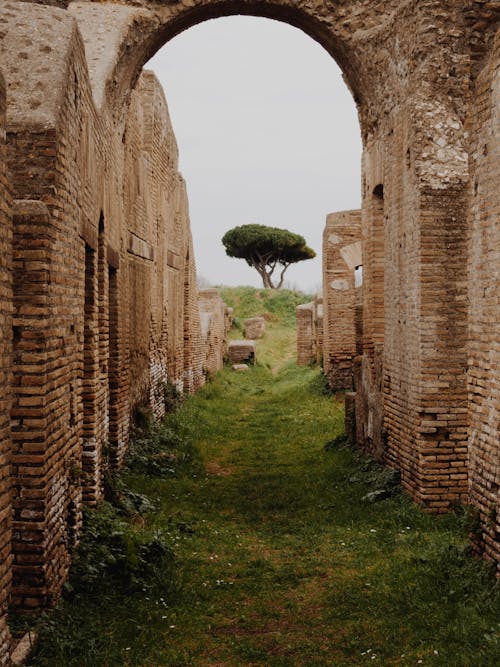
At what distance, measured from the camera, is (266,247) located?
4828cm

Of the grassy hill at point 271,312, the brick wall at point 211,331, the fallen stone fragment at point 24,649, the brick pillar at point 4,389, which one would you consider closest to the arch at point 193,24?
the brick pillar at point 4,389

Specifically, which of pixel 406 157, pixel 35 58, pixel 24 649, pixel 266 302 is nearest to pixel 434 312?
pixel 406 157

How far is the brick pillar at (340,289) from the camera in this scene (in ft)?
55.7

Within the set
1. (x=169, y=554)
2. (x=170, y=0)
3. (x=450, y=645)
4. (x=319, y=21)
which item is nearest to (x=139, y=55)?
(x=170, y=0)

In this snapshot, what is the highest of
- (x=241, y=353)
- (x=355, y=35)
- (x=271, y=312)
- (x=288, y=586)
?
(x=355, y=35)

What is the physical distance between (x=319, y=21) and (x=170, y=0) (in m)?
1.97

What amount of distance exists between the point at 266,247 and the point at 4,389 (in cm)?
4512

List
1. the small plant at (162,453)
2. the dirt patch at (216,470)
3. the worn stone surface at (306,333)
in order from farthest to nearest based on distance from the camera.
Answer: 1. the worn stone surface at (306,333)
2. the dirt patch at (216,470)
3. the small plant at (162,453)

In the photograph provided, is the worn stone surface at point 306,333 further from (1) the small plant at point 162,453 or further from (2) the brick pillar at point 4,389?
(2) the brick pillar at point 4,389

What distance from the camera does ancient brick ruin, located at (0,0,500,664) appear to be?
178 inches

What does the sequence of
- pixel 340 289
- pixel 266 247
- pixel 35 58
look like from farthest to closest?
pixel 266 247, pixel 340 289, pixel 35 58

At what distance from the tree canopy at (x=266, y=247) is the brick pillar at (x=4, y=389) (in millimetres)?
44078

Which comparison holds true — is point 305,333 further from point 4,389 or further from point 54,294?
point 4,389

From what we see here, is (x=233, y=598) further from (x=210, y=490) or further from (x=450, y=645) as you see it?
(x=210, y=490)
